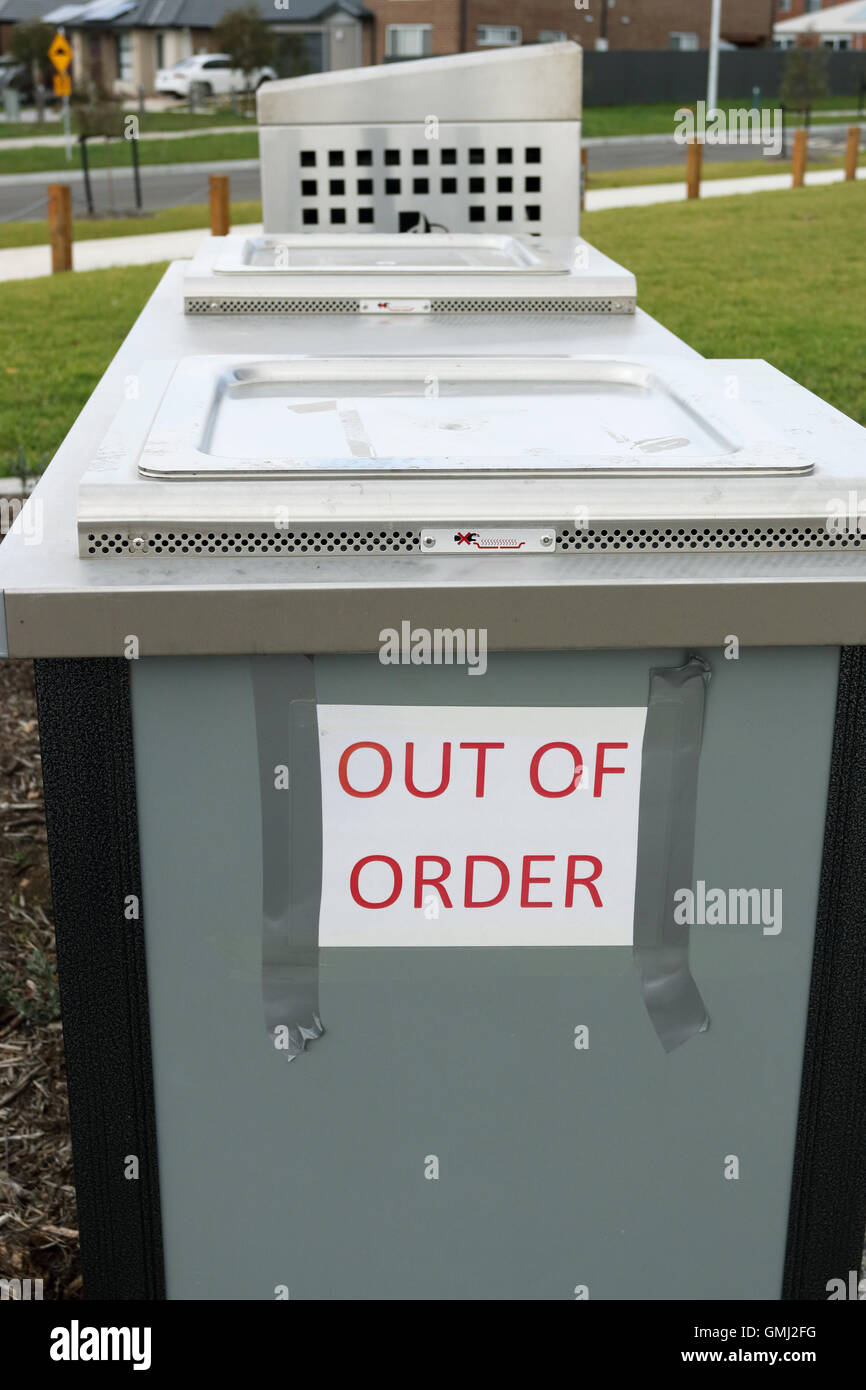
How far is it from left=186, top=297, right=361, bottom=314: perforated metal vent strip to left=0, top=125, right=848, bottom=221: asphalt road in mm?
14556

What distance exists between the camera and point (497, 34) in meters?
41.4

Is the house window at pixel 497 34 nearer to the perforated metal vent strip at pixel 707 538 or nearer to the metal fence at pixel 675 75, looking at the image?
the metal fence at pixel 675 75

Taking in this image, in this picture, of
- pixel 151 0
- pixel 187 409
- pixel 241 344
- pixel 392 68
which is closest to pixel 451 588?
pixel 187 409

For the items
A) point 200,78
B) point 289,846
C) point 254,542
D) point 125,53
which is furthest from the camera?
point 125,53

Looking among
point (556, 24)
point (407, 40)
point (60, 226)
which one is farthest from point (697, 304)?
point (556, 24)

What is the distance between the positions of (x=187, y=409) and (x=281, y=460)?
0.33 metres

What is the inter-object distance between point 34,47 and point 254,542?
40.9m

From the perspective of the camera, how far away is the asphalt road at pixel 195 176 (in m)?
20.7

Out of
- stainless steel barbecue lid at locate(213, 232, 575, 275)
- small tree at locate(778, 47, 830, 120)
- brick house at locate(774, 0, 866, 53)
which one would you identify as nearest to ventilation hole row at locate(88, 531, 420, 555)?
stainless steel barbecue lid at locate(213, 232, 575, 275)

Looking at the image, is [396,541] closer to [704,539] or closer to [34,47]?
[704,539]

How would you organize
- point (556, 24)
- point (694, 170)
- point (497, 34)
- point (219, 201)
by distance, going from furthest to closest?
1. point (556, 24)
2. point (497, 34)
3. point (694, 170)
4. point (219, 201)

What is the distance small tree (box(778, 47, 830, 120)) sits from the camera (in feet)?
102

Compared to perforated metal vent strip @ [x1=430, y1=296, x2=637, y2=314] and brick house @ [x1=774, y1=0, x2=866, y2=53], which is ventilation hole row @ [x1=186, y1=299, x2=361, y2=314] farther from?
brick house @ [x1=774, y1=0, x2=866, y2=53]

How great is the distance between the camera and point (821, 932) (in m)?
2.03
